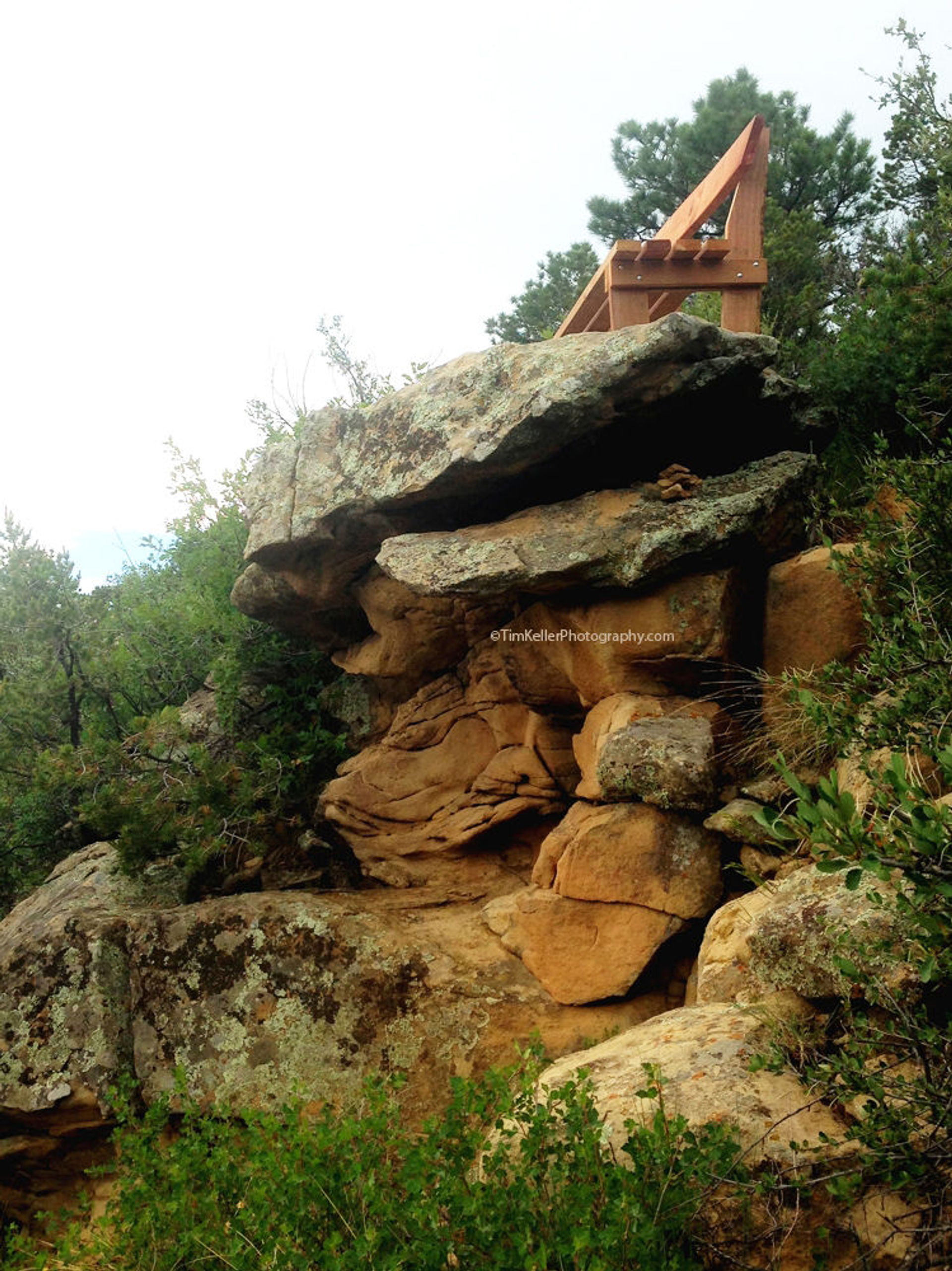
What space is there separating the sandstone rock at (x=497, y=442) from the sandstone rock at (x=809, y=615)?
3.68 ft

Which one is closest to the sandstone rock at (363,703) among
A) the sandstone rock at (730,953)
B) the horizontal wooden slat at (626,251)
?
the sandstone rock at (730,953)

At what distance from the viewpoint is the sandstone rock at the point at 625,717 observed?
266 inches

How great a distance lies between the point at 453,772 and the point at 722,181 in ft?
16.9

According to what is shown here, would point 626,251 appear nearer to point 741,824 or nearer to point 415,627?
point 415,627

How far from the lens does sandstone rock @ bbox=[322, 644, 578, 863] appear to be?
7.76 metres

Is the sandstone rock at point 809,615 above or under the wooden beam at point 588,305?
under

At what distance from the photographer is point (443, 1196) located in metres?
3.84

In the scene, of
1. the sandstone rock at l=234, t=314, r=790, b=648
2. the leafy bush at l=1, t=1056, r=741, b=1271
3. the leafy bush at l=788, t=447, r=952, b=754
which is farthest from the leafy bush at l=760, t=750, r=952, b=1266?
the sandstone rock at l=234, t=314, r=790, b=648

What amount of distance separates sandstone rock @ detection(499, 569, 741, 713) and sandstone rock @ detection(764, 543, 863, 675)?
29 cm

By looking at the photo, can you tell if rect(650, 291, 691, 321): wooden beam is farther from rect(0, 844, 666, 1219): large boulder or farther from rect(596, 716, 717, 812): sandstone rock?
rect(0, 844, 666, 1219): large boulder

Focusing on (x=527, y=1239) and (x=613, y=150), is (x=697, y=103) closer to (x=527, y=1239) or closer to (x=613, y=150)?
(x=613, y=150)

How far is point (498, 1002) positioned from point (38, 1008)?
10.1ft

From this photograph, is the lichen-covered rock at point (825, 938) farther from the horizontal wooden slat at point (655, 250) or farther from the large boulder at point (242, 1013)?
the horizontal wooden slat at point (655, 250)

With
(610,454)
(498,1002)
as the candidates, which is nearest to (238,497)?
(610,454)
